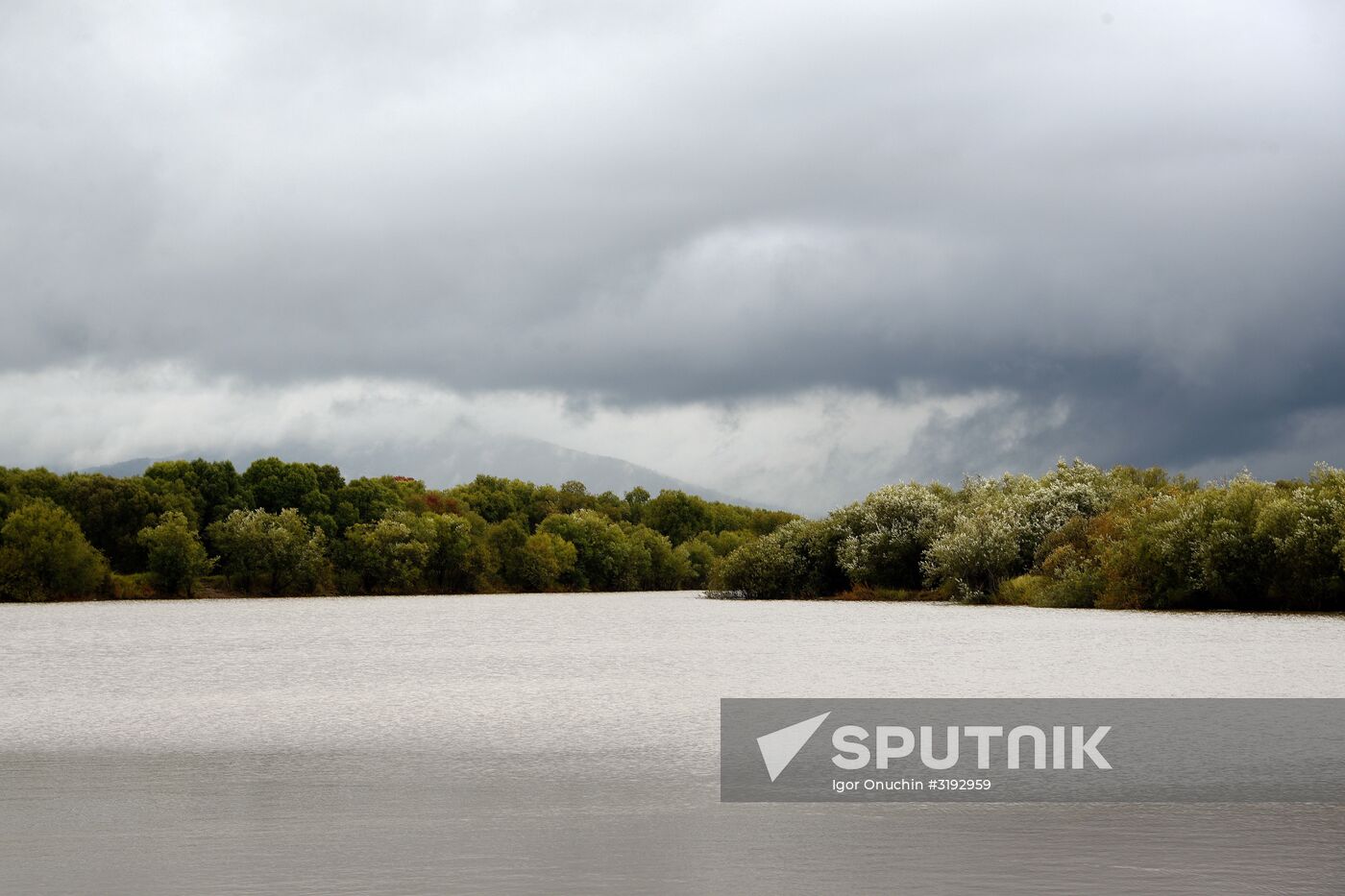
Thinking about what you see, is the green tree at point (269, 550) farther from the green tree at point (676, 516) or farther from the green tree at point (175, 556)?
the green tree at point (676, 516)

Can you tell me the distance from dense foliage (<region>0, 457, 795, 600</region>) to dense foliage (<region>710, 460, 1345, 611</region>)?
150ft

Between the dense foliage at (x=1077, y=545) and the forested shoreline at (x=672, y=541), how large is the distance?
11 centimetres

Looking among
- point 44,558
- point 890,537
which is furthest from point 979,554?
point 44,558

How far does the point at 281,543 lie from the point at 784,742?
102m

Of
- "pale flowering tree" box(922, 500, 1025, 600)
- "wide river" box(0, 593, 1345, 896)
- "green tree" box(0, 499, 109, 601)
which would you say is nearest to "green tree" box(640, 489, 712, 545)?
"green tree" box(0, 499, 109, 601)

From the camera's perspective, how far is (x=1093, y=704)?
63.5ft

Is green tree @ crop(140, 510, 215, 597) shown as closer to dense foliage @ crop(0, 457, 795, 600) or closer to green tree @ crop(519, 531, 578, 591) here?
dense foliage @ crop(0, 457, 795, 600)

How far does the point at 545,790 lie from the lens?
42.3ft

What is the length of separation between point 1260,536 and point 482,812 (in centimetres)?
4650

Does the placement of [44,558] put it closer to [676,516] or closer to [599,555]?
[599,555]

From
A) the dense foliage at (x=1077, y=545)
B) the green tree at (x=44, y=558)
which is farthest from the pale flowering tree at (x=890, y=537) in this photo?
the green tree at (x=44, y=558)

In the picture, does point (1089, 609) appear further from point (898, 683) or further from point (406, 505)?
point (406, 505)

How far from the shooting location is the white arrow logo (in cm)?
1450

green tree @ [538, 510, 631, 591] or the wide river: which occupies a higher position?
green tree @ [538, 510, 631, 591]
